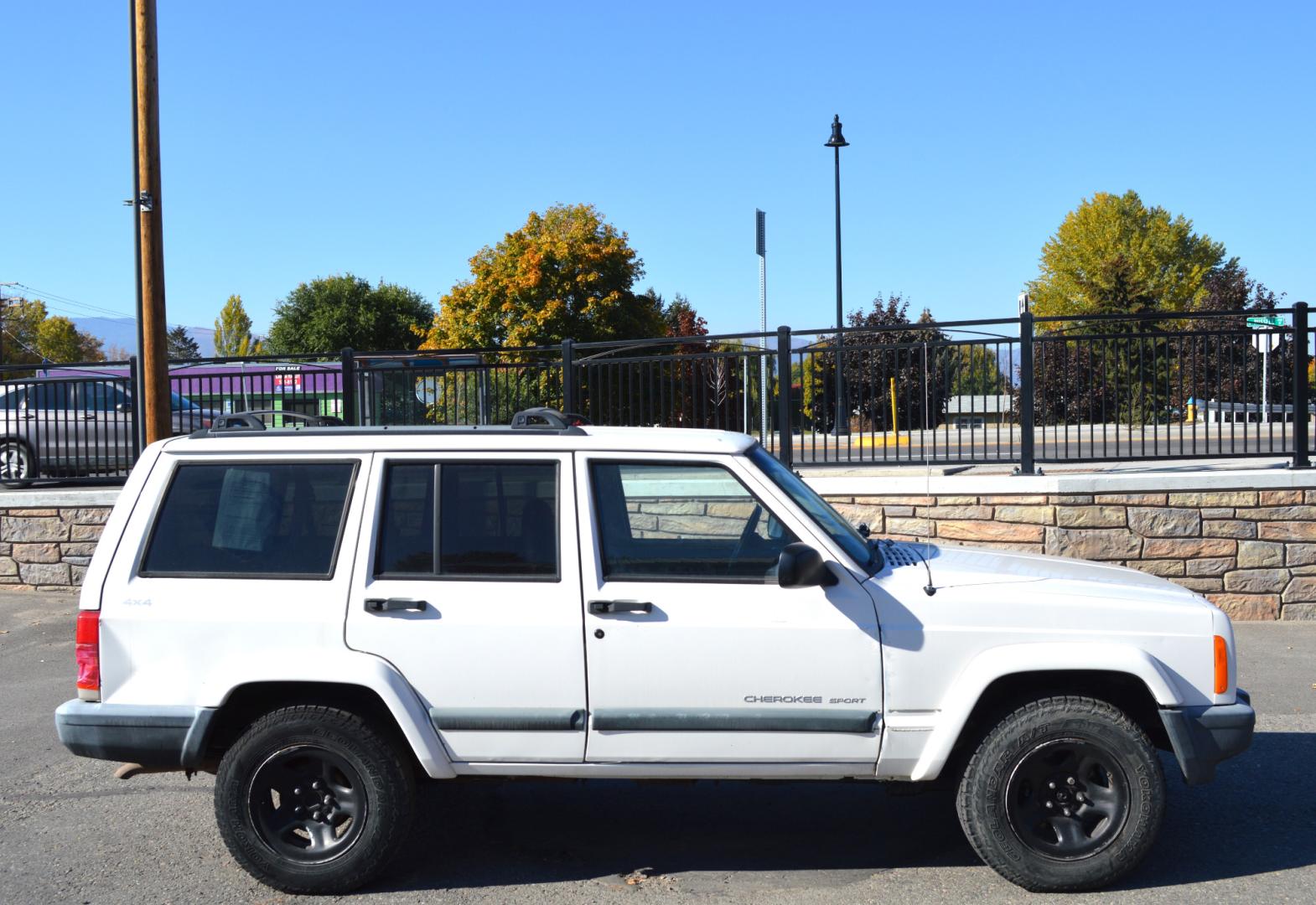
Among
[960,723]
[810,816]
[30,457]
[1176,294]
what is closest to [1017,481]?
[810,816]

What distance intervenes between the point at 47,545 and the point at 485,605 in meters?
8.51

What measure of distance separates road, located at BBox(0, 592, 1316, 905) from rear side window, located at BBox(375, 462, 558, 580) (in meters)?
1.00

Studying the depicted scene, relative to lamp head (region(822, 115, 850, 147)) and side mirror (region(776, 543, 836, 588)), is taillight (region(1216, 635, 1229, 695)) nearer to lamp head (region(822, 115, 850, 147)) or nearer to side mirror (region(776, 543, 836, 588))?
side mirror (region(776, 543, 836, 588))

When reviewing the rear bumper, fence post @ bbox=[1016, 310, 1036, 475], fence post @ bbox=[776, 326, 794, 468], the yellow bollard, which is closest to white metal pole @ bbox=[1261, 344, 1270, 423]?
fence post @ bbox=[1016, 310, 1036, 475]

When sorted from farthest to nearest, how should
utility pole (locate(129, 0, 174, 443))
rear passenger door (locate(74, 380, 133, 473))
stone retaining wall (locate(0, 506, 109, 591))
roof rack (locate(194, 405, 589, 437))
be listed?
rear passenger door (locate(74, 380, 133, 473))
stone retaining wall (locate(0, 506, 109, 591))
utility pole (locate(129, 0, 174, 443))
roof rack (locate(194, 405, 589, 437))

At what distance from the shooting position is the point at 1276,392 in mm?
9883

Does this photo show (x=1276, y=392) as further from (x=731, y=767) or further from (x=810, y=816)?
(x=731, y=767)

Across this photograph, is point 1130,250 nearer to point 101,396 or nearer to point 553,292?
point 553,292

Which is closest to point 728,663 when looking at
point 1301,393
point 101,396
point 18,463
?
point 1301,393

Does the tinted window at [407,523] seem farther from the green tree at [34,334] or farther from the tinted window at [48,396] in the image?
the green tree at [34,334]

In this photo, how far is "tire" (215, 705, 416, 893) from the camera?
4.37m

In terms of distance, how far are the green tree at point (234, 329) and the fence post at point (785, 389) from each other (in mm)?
110172

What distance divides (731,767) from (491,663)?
0.98 m

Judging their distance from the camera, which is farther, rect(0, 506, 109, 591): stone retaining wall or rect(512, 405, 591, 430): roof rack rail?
rect(0, 506, 109, 591): stone retaining wall
